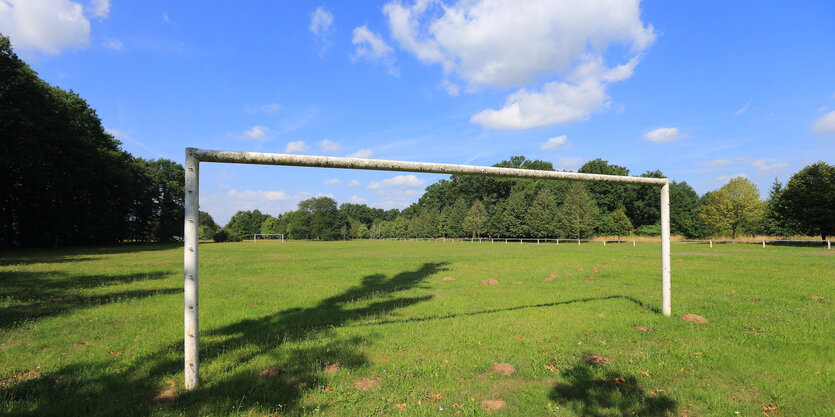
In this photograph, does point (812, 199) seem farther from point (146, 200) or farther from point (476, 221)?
point (146, 200)

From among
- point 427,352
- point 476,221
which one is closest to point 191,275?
point 427,352

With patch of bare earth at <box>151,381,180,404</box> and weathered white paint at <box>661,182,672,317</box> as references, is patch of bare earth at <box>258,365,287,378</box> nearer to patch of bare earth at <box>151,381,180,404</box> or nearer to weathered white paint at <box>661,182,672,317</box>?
patch of bare earth at <box>151,381,180,404</box>

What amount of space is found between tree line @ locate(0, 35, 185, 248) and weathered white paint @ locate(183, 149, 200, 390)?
35.3 meters

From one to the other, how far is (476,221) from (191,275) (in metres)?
70.6

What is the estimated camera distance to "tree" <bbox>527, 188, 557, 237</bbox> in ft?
187

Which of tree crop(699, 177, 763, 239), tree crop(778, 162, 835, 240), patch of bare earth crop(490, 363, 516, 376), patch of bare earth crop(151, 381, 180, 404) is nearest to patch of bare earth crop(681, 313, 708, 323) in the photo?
patch of bare earth crop(490, 363, 516, 376)

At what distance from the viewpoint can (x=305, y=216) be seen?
11969 centimetres

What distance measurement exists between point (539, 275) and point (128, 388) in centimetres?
1305

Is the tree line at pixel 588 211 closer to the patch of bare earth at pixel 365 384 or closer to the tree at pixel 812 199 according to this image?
the tree at pixel 812 199

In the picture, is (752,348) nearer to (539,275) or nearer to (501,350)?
(501,350)

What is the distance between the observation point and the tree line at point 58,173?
27.4 meters

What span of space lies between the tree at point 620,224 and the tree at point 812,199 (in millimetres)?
21718

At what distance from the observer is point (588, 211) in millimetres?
54656

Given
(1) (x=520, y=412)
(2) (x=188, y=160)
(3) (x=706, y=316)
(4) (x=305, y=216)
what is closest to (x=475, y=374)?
(1) (x=520, y=412)
